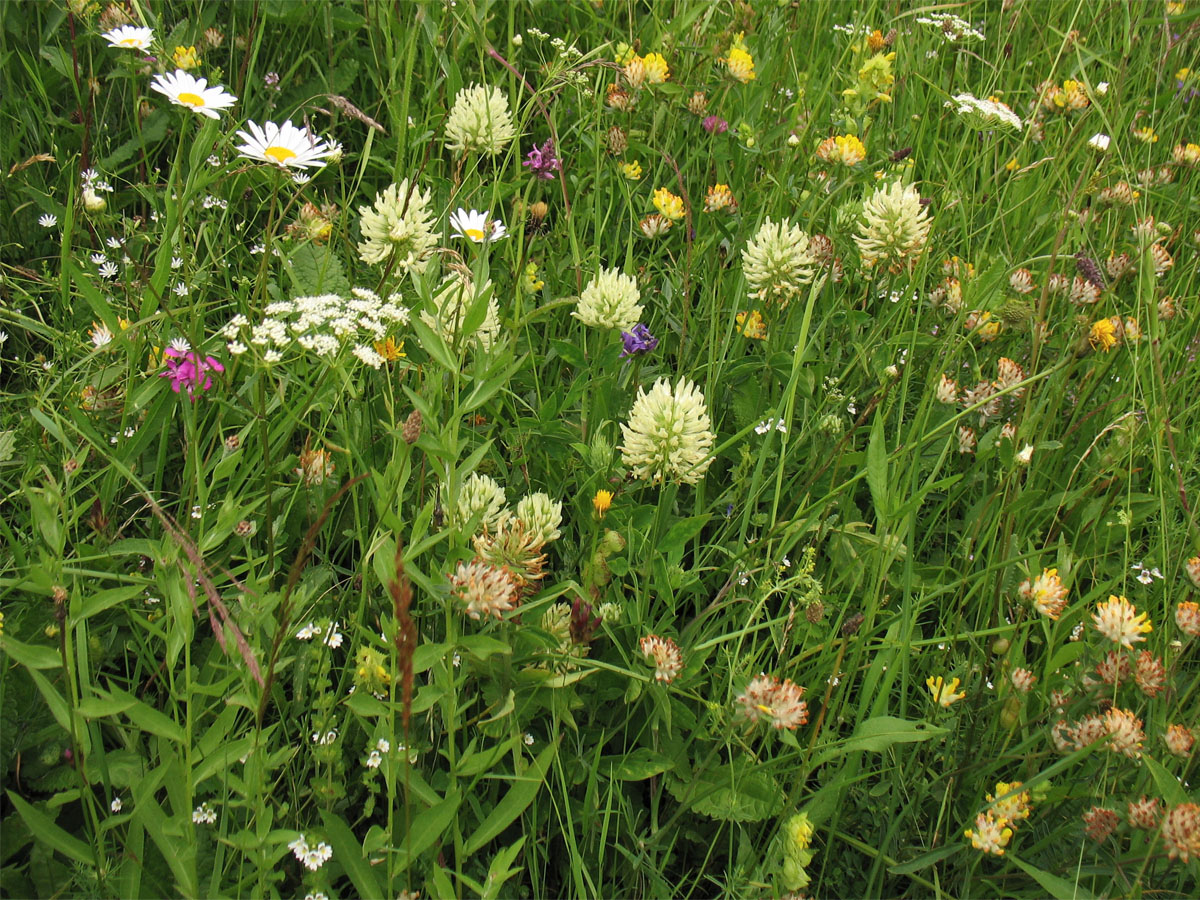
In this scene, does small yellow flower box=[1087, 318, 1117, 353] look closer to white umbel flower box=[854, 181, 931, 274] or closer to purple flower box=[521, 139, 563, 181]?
white umbel flower box=[854, 181, 931, 274]

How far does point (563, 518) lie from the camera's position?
6.07 feet

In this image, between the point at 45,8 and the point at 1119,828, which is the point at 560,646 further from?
the point at 45,8

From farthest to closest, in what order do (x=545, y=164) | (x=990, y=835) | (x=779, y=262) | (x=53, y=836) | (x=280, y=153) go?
(x=545, y=164) → (x=779, y=262) → (x=280, y=153) → (x=990, y=835) → (x=53, y=836)

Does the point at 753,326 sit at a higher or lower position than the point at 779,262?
lower

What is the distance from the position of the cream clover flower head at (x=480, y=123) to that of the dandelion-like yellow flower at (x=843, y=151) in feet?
2.49

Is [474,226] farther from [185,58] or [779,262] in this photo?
[185,58]

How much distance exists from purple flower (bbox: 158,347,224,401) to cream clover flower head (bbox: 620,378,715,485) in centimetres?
72

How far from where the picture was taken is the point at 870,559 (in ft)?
5.88

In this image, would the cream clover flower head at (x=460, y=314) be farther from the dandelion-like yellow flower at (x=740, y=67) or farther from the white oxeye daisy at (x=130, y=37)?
the dandelion-like yellow flower at (x=740, y=67)

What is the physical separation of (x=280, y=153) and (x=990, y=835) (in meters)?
1.56

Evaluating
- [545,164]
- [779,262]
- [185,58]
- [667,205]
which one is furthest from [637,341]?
[185,58]

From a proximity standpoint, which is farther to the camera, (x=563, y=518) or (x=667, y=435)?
(x=563, y=518)

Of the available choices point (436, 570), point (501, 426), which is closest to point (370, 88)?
point (501, 426)

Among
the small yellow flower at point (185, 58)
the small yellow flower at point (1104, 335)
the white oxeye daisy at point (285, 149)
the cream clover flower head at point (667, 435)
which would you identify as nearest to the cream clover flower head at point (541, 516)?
the cream clover flower head at point (667, 435)
